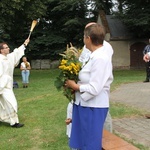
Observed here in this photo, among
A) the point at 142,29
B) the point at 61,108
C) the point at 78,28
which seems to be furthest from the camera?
the point at 78,28

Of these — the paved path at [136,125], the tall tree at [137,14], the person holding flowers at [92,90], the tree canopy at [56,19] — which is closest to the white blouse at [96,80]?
the person holding flowers at [92,90]

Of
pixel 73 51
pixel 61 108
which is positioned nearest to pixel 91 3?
pixel 61 108

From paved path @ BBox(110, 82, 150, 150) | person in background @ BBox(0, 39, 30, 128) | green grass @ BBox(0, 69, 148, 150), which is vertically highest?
person in background @ BBox(0, 39, 30, 128)

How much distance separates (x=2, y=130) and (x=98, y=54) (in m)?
4.16

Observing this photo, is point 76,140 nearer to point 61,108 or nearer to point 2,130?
point 2,130

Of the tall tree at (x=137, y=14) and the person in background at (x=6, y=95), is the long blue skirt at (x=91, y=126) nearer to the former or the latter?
the person in background at (x=6, y=95)

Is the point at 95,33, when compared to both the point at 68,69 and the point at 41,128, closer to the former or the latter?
the point at 68,69

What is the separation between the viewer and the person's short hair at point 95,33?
330 cm

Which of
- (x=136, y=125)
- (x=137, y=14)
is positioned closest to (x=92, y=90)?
(x=136, y=125)

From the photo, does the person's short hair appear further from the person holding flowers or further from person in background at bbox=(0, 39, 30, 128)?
person in background at bbox=(0, 39, 30, 128)

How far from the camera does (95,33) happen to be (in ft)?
10.8

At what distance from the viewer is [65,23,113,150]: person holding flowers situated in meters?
3.28

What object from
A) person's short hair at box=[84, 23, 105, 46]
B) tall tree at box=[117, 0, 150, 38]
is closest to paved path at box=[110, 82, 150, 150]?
person's short hair at box=[84, 23, 105, 46]

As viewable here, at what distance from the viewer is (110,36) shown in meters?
30.8
